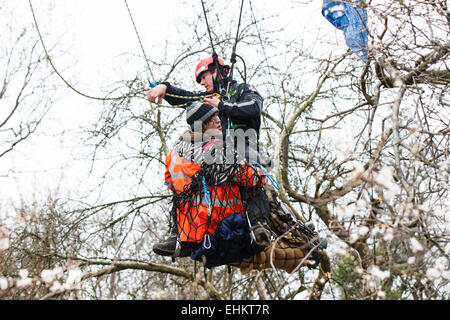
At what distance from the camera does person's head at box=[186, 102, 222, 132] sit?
3713 millimetres

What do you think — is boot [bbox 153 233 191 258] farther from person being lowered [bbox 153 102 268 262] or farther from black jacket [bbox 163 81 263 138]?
black jacket [bbox 163 81 263 138]

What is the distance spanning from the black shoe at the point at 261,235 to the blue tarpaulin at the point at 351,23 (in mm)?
1290

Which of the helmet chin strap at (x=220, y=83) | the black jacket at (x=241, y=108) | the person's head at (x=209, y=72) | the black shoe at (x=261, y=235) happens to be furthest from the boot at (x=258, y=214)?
the person's head at (x=209, y=72)

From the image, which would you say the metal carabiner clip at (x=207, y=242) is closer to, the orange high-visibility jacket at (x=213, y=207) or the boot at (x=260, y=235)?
the orange high-visibility jacket at (x=213, y=207)

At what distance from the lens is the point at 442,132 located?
2939 mm

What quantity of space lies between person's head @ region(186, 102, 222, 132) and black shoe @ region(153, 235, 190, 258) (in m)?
0.79

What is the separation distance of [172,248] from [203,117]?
92cm

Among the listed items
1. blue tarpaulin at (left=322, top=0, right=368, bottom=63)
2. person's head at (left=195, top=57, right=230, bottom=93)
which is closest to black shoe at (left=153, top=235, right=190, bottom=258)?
person's head at (left=195, top=57, right=230, bottom=93)

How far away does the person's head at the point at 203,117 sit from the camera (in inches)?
146

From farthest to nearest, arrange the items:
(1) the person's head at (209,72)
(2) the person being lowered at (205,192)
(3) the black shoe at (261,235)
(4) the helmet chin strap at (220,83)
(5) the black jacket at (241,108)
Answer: (1) the person's head at (209,72), (4) the helmet chin strap at (220,83), (5) the black jacket at (241,108), (2) the person being lowered at (205,192), (3) the black shoe at (261,235)
